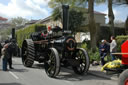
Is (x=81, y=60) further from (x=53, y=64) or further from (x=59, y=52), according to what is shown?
(x=53, y=64)

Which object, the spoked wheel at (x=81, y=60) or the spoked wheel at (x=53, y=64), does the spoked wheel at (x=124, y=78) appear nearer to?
the spoked wheel at (x=53, y=64)

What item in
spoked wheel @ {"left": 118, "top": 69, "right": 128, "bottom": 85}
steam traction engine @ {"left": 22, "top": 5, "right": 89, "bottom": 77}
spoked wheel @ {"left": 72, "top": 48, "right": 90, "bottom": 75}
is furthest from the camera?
spoked wheel @ {"left": 72, "top": 48, "right": 90, "bottom": 75}

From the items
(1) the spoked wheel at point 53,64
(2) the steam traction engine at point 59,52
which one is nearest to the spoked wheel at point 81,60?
(2) the steam traction engine at point 59,52

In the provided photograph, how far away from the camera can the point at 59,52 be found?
329 inches

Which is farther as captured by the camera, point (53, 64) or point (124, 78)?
point (53, 64)

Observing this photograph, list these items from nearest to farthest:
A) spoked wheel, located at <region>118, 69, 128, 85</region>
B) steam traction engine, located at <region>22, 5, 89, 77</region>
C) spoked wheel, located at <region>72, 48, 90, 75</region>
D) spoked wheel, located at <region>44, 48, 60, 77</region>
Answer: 1. spoked wheel, located at <region>118, 69, 128, 85</region>
2. spoked wheel, located at <region>44, 48, 60, 77</region>
3. steam traction engine, located at <region>22, 5, 89, 77</region>
4. spoked wheel, located at <region>72, 48, 90, 75</region>

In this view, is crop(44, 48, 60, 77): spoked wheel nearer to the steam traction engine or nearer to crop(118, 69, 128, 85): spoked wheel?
the steam traction engine

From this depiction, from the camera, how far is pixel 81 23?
2648 cm

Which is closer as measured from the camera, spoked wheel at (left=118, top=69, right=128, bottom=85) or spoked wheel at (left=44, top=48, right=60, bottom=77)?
spoked wheel at (left=118, top=69, right=128, bottom=85)

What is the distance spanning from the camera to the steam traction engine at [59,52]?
25.3 feet

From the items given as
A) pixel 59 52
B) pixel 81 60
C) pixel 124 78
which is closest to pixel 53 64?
pixel 59 52

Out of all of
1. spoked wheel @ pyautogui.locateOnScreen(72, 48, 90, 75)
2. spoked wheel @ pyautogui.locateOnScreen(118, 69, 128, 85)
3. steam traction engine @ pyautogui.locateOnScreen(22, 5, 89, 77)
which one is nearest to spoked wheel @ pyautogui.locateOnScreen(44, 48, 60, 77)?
steam traction engine @ pyautogui.locateOnScreen(22, 5, 89, 77)

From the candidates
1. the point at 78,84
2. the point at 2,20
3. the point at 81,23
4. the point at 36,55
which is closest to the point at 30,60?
the point at 36,55

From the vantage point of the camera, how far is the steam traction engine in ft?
25.3
